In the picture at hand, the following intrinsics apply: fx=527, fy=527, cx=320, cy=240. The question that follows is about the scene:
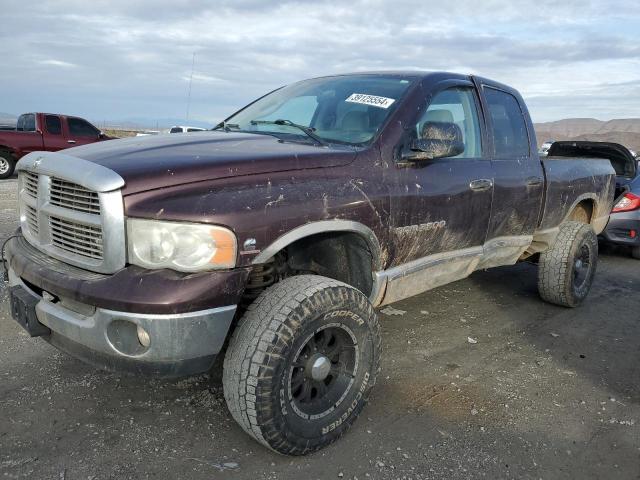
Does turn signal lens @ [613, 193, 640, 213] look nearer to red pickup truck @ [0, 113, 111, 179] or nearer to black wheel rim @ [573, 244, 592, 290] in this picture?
black wheel rim @ [573, 244, 592, 290]

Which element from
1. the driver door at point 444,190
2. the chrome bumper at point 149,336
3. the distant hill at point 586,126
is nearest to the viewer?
the chrome bumper at point 149,336

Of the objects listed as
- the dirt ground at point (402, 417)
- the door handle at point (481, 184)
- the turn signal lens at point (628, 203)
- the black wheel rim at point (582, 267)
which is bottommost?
the dirt ground at point (402, 417)

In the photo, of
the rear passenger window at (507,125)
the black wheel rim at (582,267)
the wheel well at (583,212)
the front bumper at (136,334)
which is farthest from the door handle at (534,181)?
the front bumper at (136,334)

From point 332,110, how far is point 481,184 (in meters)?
1.12

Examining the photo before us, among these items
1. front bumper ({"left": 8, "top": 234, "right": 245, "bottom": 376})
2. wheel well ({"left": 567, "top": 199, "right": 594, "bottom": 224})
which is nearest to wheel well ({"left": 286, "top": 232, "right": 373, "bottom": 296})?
front bumper ({"left": 8, "top": 234, "right": 245, "bottom": 376})

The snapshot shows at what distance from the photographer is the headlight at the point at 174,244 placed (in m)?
2.15

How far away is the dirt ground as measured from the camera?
7.94 feet

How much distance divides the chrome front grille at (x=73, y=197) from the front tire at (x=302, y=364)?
0.82 meters

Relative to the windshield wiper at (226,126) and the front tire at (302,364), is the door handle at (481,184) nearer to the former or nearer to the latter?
the front tire at (302,364)

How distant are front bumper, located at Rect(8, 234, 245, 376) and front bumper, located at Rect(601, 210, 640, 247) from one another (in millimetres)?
6581

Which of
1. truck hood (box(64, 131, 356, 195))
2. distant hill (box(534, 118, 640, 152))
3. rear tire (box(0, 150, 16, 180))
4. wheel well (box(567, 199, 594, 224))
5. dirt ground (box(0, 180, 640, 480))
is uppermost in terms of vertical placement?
truck hood (box(64, 131, 356, 195))

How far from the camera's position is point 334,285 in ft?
8.22

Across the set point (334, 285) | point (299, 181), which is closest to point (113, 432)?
point (334, 285)

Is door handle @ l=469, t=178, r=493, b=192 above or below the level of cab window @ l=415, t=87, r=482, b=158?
below
